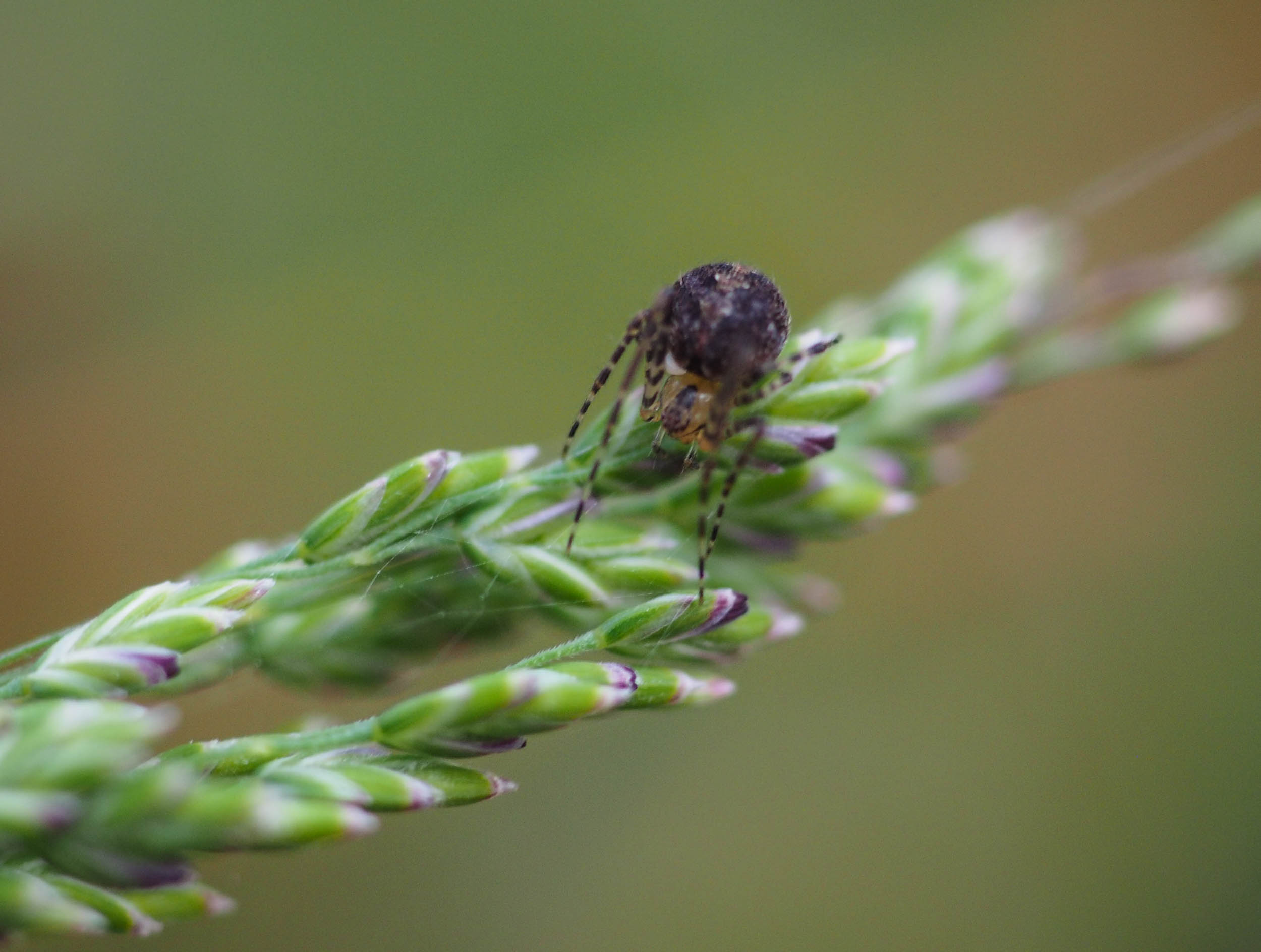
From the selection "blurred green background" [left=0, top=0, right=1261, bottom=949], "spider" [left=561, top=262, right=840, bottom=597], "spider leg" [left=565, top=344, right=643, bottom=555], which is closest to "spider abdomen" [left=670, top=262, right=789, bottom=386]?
"spider" [left=561, top=262, right=840, bottom=597]

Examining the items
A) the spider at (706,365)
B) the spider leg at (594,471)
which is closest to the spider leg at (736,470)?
the spider at (706,365)

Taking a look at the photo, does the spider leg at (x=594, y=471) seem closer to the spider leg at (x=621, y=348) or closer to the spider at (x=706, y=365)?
the spider at (x=706, y=365)

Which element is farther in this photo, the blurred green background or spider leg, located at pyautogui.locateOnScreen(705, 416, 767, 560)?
the blurred green background

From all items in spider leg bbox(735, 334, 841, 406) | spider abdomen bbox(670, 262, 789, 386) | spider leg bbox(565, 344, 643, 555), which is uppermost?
spider abdomen bbox(670, 262, 789, 386)

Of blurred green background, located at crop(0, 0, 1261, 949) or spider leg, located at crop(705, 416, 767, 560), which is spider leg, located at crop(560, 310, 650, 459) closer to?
spider leg, located at crop(705, 416, 767, 560)

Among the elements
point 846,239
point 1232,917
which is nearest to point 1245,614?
point 1232,917

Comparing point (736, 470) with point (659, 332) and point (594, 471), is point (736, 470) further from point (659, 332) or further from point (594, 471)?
point (659, 332)

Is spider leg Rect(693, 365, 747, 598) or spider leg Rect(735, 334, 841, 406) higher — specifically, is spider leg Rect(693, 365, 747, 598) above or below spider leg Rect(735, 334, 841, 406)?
below

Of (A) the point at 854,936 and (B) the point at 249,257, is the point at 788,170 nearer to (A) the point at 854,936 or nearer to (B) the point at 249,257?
(B) the point at 249,257
